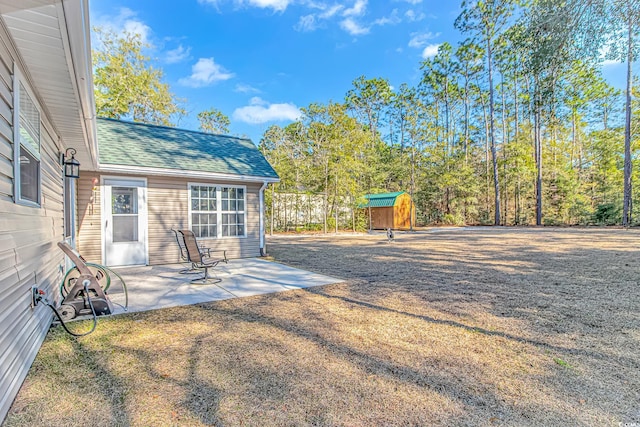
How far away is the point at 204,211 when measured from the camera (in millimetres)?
7520

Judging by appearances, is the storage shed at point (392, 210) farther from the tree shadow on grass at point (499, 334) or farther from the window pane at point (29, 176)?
the window pane at point (29, 176)

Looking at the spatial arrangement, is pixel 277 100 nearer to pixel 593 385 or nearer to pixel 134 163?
pixel 134 163

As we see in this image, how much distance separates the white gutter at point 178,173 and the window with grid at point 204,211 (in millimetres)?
414

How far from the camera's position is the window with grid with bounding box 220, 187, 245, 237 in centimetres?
778

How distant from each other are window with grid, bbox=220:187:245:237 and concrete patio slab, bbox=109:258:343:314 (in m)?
1.15

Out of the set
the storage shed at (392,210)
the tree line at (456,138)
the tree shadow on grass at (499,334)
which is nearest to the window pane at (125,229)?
the tree shadow on grass at (499,334)

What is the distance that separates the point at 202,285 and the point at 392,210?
15.8 meters

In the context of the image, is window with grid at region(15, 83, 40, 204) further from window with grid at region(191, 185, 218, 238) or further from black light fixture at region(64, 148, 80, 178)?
window with grid at region(191, 185, 218, 238)

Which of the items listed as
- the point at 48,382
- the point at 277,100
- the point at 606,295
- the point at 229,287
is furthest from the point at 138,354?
the point at 277,100

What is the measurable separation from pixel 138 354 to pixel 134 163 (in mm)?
5249

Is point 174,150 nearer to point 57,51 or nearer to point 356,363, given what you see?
point 57,51

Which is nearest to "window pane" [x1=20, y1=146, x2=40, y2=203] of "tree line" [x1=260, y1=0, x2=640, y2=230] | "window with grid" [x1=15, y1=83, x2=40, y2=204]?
"window with grid" [x1=15, y1=83, x2=40, y2=204]

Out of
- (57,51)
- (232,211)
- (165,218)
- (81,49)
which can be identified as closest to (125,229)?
(165,218)

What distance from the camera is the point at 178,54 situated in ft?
58.5
